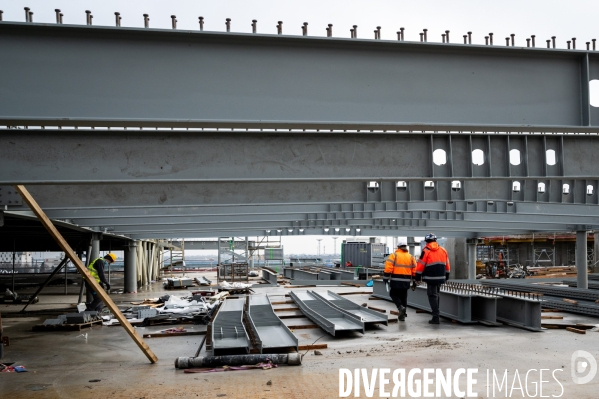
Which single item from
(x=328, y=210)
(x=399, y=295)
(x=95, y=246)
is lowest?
(x=399, y=295)

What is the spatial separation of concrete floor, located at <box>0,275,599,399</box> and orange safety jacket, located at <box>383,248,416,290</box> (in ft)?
3.14

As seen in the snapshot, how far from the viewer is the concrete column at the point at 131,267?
2617cm

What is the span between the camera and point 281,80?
7578 millimetres

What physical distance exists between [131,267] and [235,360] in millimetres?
19263

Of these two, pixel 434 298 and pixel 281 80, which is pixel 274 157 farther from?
pixel 434 298

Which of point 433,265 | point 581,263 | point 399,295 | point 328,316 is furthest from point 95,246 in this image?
point 581,263

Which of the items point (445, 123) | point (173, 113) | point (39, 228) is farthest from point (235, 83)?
point (39, 228)

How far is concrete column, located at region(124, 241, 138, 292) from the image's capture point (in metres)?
26.2

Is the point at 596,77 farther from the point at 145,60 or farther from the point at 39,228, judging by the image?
the point at 39,228

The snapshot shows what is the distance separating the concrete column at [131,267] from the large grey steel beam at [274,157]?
741 inches

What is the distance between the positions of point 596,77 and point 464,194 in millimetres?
6493

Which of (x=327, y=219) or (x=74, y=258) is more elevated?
(x=327, y=219)

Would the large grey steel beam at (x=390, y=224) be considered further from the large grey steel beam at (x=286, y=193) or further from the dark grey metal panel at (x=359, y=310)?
the large grey steel beam at (x=286, y=193)

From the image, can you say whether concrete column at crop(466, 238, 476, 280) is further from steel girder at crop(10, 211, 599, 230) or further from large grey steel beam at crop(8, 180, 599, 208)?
large grey steel beam at crop(8, 180, 599, 208)
